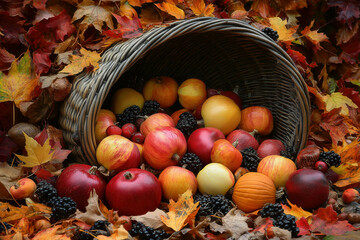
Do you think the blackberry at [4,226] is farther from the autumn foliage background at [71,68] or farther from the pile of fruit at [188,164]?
the pile of fruit at [188,164]

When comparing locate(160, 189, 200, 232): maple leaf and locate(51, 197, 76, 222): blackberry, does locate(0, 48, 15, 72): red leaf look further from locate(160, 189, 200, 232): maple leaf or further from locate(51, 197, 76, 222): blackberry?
locate(160, 189, 200, 232): maple leaf

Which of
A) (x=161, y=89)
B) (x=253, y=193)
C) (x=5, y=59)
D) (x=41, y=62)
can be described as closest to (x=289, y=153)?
(x=253, y=193)

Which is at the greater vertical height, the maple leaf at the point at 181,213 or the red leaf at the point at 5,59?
the red leaf at the point at 5,59

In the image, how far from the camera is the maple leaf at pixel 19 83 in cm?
148

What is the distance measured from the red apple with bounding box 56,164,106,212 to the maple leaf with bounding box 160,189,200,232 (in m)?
0.27

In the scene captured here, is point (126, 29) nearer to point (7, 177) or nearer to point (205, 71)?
point (205, 71)

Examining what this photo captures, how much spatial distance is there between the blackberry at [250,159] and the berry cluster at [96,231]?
64 cm

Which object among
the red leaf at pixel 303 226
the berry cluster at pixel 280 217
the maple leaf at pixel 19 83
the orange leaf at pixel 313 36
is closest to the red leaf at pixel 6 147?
the maple leaf at pixel 19 83

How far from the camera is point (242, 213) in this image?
4.57 feet

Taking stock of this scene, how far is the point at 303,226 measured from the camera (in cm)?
125

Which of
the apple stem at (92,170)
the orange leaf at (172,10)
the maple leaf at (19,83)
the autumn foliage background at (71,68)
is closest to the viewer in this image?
Answer: the autumn foliage background at (71,68)

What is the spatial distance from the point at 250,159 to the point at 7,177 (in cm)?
90

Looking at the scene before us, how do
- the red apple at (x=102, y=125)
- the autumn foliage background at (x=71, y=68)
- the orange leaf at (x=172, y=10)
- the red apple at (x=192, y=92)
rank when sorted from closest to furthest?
the autumn foliage background at (x=71, y=68) < the red apple at (x=102, y=125) < the orange leaf at (x=172, y=10) < the red apple at (x=192, y=92)

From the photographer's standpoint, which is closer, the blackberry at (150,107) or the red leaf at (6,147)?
the red leaf at (6,147)
